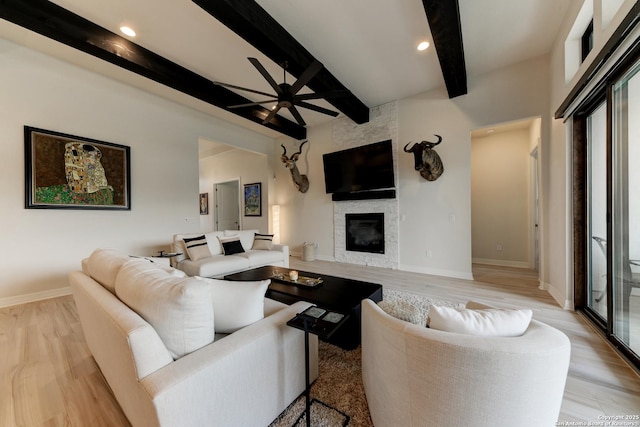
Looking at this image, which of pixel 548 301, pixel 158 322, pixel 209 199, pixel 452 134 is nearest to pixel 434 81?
pixel 452 134

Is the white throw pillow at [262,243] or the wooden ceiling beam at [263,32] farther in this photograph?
the white throw pillow at [262,243]

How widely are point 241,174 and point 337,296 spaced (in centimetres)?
582

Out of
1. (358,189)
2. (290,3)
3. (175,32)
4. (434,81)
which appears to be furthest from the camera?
(358,189)

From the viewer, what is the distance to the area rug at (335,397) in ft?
4.27

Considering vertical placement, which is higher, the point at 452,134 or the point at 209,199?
the point at 452,134

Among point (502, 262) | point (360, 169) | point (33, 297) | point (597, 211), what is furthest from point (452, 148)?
point (33, 297)

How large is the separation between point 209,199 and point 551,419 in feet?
28.3

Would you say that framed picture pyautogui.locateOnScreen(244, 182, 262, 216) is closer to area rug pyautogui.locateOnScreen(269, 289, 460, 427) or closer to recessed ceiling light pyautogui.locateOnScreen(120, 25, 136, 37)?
recessed ceiling light pyautogui.locateOnScreen(120, 25, 136, 37)

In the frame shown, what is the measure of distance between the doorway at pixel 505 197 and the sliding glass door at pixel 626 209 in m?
2.76

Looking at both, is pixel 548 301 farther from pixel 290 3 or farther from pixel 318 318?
pixel 290 3

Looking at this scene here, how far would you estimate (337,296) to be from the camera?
2.29 meters

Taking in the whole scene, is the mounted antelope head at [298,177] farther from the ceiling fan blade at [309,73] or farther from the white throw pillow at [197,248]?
the ceiling fan blade at [309,73]

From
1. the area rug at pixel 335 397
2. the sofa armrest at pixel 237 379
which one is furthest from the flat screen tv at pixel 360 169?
the sofa armrest at pixel 237 379

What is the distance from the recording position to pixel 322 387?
1.56 meters
